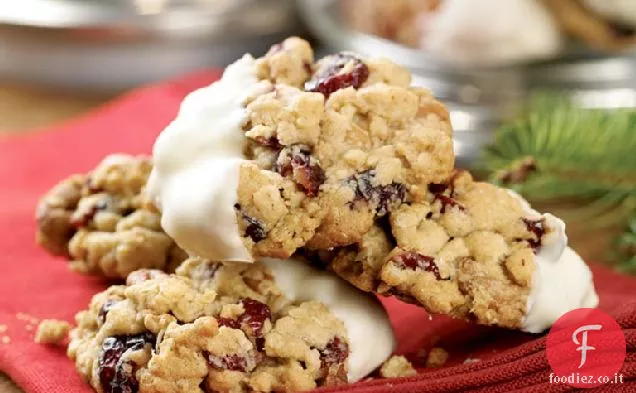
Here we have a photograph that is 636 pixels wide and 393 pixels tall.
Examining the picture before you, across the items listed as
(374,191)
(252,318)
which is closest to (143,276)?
(252,318)

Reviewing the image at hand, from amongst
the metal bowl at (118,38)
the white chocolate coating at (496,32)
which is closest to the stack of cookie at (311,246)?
the white chocolate coating at (496,32)

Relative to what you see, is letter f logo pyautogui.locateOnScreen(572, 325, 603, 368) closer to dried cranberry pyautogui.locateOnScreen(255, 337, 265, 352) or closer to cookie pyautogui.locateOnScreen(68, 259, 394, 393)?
cookie pyautogui.locateOnScreen(68, 259, 394, 393)

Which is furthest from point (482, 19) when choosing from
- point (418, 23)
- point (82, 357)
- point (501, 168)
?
point (82, 357)

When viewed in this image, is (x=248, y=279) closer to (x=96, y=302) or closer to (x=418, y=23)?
(x=96, y=302)

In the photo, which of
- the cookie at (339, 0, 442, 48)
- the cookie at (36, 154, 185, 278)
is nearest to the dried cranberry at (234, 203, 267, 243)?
the cookie at (36, 154, 185, 278)

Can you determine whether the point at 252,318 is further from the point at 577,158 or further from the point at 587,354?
the point at 577,158

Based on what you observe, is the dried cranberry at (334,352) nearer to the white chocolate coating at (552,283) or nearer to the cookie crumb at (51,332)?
the white chocolate coating at (552,283)
